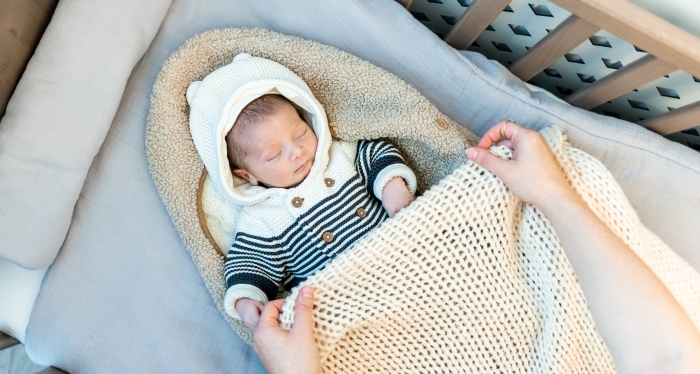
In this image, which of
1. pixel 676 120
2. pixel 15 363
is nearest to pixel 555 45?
pixel 676 120

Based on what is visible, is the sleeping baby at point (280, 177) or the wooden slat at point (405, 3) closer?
the sleeping baby at point (280, 177)

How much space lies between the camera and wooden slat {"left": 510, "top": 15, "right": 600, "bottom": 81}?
0.86 metres

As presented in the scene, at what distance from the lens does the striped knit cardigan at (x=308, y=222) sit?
38.0 inches

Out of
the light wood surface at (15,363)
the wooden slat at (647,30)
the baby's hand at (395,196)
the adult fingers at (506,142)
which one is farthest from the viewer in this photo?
the light wood surface at (15,363)

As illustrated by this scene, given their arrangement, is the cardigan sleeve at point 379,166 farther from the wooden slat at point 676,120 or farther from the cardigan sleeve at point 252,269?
the wooden slat at point 676,120

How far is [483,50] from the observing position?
1.24 metres

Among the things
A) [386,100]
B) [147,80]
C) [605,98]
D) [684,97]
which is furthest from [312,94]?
[684,97]

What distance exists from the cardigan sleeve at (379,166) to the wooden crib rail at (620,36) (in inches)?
10.9

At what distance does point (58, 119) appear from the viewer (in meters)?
0.85

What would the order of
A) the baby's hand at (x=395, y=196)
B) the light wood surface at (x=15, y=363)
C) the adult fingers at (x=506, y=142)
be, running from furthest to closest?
the light wood surface at (x=15, y=363) < the baby's hand at (x=395, y=196) < the adult fingers at (x=506, y=142)

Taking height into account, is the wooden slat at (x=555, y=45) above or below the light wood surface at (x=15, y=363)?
above

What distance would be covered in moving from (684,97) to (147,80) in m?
1.06

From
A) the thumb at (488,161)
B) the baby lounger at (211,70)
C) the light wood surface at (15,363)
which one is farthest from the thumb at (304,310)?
the light wood surface at (15,363)

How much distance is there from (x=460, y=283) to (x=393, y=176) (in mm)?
240
